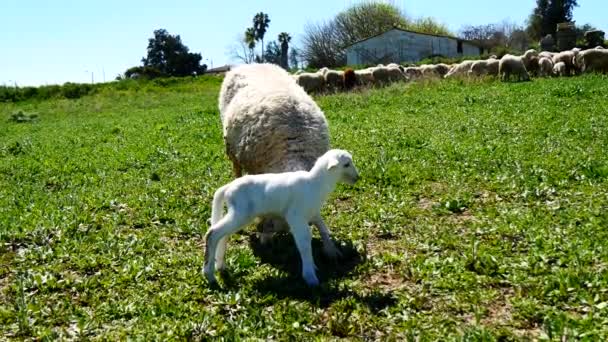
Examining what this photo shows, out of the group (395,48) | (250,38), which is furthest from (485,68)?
(250,38)

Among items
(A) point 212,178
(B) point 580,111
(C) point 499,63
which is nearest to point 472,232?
(A) point 212,178

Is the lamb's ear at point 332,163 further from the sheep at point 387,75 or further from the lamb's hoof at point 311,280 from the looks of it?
the sheep at point 387,75

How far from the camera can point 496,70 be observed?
30344mm

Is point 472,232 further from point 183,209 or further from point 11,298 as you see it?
point 11,298

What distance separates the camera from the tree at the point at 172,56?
79875mm

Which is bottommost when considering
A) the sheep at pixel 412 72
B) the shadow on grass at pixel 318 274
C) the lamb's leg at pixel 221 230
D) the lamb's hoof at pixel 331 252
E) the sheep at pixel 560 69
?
the shadow on grass at pixel 318 274

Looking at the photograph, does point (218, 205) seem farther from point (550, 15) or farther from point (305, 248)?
point (550, 15)

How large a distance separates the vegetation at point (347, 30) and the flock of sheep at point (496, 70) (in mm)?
45154

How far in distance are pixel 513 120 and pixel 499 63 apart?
16.5 metres

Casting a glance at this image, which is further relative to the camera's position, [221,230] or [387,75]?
[387,75]

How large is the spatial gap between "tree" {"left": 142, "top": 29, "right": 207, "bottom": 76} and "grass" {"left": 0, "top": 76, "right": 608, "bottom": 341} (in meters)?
68.7

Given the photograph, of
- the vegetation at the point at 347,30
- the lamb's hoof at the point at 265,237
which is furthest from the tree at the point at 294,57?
the lamb's hoof at the point at 265,237

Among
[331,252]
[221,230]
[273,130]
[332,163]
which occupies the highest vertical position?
[273,130]

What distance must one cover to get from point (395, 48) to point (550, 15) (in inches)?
718
